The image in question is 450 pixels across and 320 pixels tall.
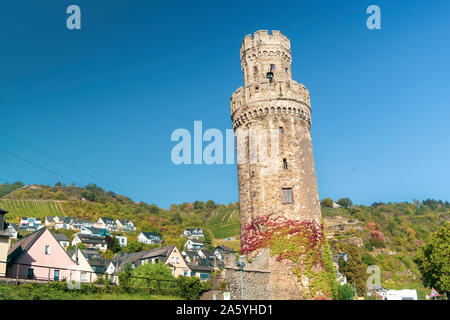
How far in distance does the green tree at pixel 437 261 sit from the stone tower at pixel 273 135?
2743 cm

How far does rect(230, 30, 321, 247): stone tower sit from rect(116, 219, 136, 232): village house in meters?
123

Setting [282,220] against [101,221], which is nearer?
[282,220]

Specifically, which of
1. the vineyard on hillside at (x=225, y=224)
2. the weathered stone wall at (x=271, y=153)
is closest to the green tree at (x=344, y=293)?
the weathered stone wall at (x=271, y=153)

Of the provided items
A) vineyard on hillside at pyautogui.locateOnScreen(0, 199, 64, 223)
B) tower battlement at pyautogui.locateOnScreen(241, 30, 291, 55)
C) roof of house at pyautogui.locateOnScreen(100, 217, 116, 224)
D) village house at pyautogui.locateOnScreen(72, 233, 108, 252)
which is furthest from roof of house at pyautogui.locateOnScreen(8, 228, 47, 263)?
roof of house at pyautogui.locateOnScreen(100, 217, 116, 224)

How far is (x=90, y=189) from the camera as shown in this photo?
194000 millimetres

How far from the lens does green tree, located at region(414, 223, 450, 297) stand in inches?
1754

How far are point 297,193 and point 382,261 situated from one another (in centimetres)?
9567

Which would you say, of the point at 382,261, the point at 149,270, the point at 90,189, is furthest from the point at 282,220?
the point at 90,189

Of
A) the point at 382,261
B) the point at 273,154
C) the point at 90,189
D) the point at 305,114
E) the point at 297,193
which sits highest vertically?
the point at 90,189

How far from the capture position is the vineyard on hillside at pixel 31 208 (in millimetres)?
137750

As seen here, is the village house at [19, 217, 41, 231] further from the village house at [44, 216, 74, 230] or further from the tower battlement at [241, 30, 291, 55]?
the tower battlement at [241, 30, 291, 55]

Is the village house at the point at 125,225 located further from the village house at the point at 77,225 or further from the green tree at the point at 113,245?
the green tree at the point at 113,245
